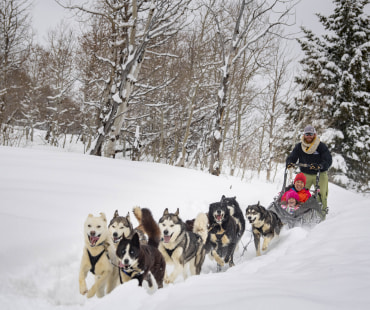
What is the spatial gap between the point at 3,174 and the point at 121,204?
1920 millimetres

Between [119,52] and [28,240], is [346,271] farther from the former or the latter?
[119,52]

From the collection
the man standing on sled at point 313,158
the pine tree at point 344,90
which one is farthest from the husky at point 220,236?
the pine tree at point 344,90

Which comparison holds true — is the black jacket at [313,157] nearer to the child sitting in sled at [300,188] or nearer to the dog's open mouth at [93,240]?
the child sitting in sled at [300,188]

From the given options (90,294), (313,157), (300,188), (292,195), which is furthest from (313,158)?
(90,294)

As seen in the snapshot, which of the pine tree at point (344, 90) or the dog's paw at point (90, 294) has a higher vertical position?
the pine tree at point (344, 90)

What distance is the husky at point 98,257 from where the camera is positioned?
2.50 m

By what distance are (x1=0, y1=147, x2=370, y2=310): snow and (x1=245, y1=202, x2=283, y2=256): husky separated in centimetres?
25

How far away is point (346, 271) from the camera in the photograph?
184cm

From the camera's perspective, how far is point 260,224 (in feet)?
13.9

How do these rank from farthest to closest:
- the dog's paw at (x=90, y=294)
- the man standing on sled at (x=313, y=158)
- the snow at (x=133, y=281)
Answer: the man standing on sled at (x=313, y=158), the dog's paw at (x=90, y=294), the snow at (x=133, y=281)

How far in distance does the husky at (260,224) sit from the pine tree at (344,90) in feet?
41.8

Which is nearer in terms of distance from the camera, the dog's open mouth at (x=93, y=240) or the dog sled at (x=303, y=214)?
the dog's open mouth at (x=93, y=240)

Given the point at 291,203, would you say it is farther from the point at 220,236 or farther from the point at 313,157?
the point at 220,236

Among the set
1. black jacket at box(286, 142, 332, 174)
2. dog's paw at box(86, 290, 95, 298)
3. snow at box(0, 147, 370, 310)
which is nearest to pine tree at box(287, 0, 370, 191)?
black jacket at box(286, 142, 332, 174)
